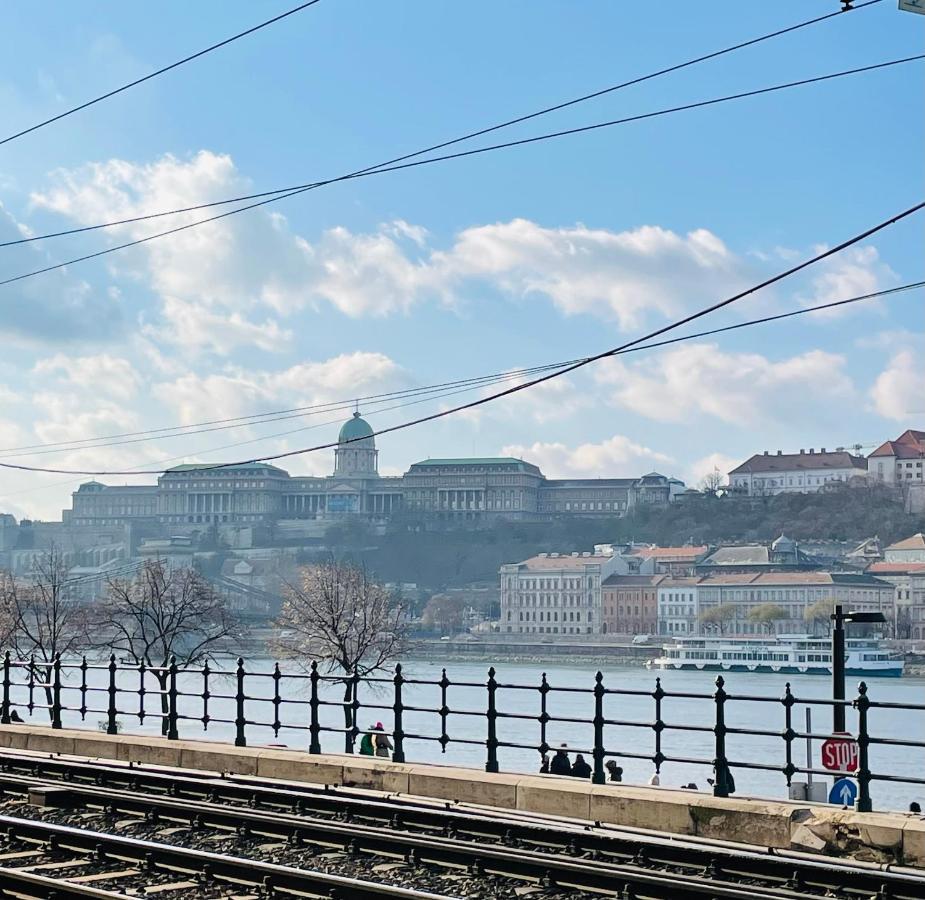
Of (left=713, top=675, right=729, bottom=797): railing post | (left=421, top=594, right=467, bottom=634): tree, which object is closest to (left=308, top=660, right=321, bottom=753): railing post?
(left=713, top=675, right=729, bottom=797): railing post

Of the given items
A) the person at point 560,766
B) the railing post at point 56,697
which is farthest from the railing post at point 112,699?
the person at point 560,766

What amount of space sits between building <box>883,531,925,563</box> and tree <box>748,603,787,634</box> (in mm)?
26237

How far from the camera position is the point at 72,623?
69562mm

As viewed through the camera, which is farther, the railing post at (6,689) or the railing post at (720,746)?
the railing post at (6,689)

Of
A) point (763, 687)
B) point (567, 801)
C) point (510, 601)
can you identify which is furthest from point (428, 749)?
point (510, 601)

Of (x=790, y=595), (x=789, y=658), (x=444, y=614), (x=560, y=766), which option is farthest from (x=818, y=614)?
(x=560, y=766)

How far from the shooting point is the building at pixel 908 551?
576 feet

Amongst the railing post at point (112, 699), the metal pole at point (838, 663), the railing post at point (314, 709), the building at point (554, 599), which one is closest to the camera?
the metal pole at point (838, 663)

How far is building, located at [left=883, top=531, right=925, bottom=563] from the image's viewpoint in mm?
175625

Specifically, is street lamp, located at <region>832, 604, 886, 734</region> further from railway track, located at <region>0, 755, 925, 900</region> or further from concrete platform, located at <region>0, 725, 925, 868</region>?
railway track, located at <region>0, 755, 925, 900</region>

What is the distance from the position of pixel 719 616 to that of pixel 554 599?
85.0 ft

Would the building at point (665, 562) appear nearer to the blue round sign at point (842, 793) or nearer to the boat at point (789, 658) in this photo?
the boat at point (789, 658)

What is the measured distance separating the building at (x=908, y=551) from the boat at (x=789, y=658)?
43339 millimetres

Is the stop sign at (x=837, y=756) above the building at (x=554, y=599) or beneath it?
above
